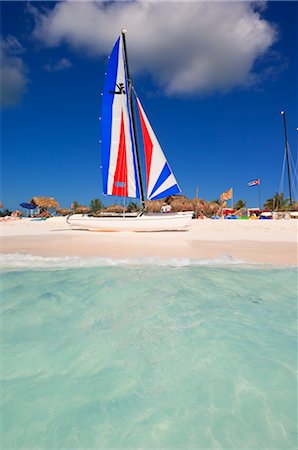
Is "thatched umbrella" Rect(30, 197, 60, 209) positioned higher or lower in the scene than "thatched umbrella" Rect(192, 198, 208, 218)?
higher

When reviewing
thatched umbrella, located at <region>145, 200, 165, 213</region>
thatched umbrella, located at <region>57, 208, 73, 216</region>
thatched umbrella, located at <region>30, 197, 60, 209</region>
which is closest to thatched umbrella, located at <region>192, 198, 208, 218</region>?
thatched umbrella, located at <region>145, 200, 165, 213</region>

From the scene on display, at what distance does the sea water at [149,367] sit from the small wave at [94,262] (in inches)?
82.7

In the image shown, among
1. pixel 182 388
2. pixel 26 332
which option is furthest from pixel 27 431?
pixel 26 332

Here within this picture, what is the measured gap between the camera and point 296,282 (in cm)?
598

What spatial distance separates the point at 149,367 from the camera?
272cm

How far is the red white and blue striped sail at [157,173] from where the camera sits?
18.1 m

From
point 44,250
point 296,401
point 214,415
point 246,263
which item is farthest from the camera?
point 44,250

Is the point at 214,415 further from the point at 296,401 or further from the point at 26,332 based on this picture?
the point at 26,332

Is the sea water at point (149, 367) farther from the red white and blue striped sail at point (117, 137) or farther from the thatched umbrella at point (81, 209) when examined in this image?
the thatched umbrella at point (81, 209)

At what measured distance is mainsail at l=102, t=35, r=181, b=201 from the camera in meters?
19.0

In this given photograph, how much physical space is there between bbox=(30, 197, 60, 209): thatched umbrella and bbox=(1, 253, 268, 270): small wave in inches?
1858

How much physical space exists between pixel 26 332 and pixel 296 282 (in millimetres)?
5311

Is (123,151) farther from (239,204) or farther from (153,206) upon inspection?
(239,204)

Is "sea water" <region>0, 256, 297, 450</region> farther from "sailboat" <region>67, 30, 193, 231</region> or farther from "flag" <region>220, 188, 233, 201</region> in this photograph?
"flag" <region>220, 188, 233, 201</region>
